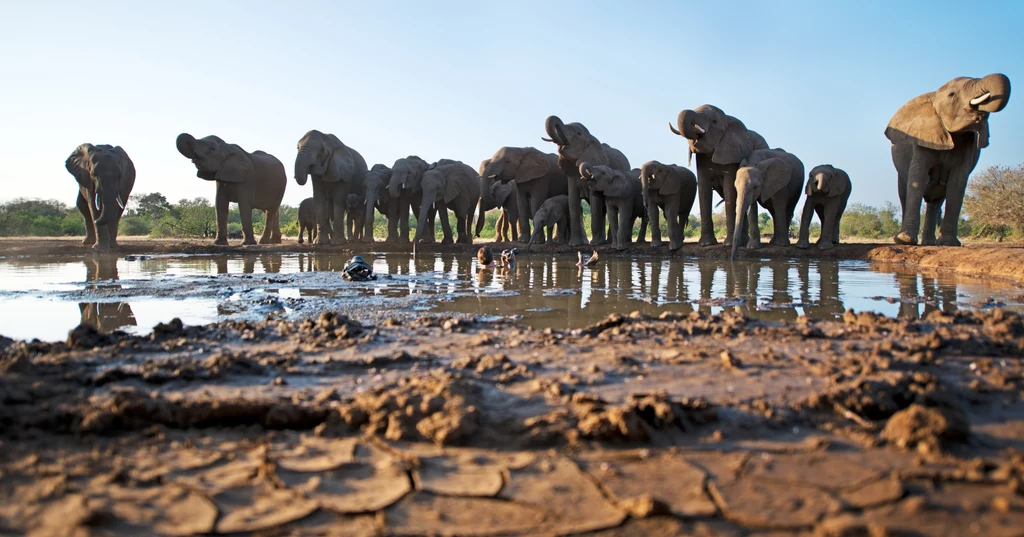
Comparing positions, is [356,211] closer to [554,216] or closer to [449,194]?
[449,194]

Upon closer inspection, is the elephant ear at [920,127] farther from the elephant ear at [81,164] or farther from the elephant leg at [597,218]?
the elephant ear at [81,164]

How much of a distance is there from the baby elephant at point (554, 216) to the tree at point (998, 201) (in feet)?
48.3

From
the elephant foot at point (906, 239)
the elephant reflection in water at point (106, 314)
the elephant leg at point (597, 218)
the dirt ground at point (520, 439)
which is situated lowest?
the dirt ground at point (520, 439)

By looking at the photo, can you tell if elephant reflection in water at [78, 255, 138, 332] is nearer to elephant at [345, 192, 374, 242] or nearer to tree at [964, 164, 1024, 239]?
elephant at [345, 192, 374, 242]

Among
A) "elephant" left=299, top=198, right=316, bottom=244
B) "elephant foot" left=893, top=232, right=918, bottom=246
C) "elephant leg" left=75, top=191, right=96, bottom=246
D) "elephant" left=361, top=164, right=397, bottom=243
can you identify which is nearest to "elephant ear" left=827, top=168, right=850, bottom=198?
"elephant foot" left=893, top=232, right=918, bottom=246

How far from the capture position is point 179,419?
124 inches

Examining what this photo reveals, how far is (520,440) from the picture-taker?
293cm

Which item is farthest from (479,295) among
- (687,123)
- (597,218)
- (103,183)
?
(103,183)

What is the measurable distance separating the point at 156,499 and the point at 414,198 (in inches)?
942

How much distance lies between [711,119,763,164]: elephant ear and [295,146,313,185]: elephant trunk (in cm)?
1278

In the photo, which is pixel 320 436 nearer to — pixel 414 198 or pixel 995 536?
pixel 995 536

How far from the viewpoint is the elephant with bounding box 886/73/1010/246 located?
49.1 feet

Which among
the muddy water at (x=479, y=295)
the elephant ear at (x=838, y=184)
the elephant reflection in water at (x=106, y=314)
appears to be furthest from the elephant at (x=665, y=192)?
the elephant reflection in water at (x=106, y=314)

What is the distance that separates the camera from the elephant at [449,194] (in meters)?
22.8
